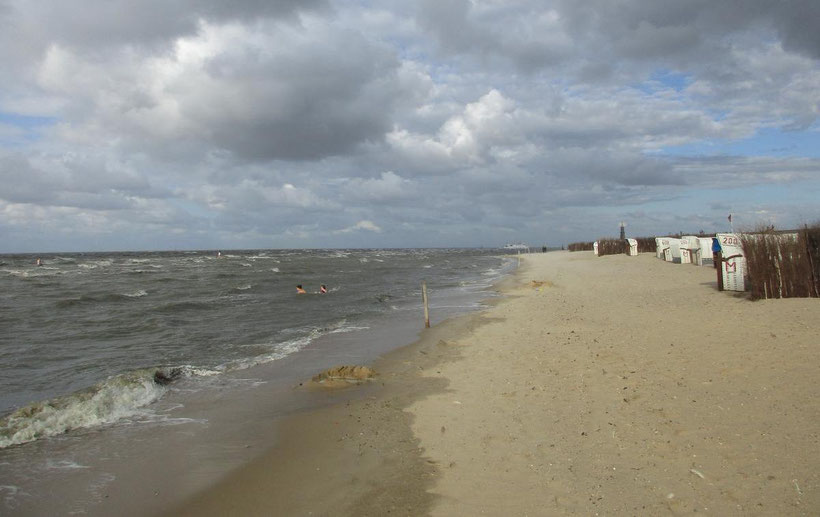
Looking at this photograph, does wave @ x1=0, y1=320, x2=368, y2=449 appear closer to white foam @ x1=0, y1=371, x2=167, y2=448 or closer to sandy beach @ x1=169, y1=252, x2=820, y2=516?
white foam @ x1=0, y1=371, x2=167, y2=448

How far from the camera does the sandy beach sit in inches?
175

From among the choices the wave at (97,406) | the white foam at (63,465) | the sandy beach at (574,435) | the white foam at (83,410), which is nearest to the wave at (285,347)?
the wave at (97,406)

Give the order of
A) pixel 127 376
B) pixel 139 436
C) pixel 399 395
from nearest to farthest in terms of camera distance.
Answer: pixel 139 436
pixel 399 395
pixel 127 376

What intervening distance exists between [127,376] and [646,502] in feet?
32.0

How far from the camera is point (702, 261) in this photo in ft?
94.0

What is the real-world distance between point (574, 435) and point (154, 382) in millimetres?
8351

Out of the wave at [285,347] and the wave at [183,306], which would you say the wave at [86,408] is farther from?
the wave at [183,306]

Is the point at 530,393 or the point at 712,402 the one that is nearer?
the point at 712,402

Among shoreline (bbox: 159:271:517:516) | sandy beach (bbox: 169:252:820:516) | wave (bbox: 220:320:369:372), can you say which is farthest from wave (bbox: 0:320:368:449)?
sandy beach (bbox: 169:252:820:516)

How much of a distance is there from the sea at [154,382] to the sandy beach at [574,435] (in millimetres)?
874

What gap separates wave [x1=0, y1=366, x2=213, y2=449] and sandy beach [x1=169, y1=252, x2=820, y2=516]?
11.2 ft

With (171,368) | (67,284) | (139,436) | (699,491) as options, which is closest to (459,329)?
(171,368)

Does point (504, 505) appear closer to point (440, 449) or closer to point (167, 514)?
point (440, 449)

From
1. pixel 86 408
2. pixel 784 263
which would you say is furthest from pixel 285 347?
pixel 784 263
